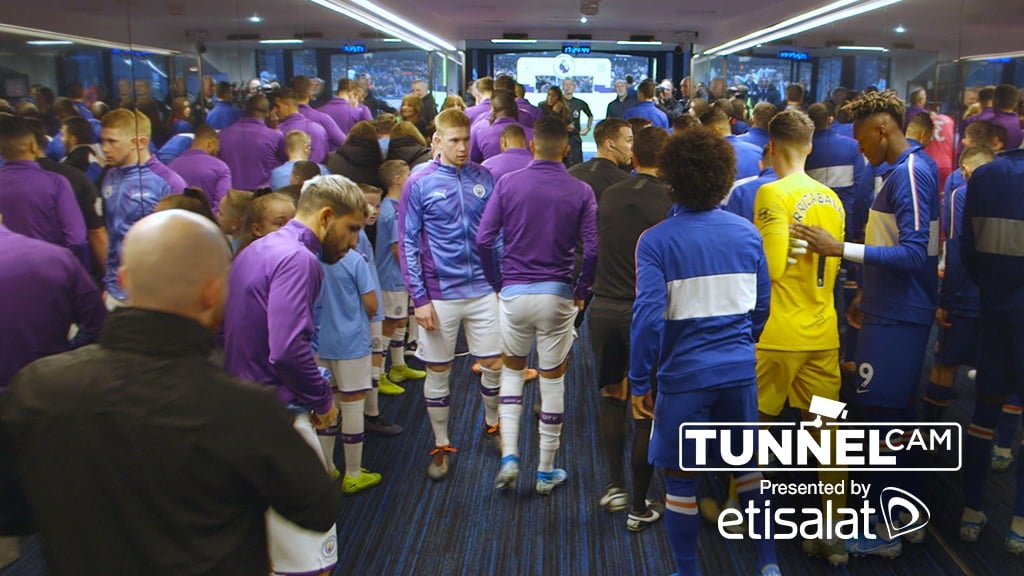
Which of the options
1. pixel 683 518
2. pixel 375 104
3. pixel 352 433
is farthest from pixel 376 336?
pixel 375 104

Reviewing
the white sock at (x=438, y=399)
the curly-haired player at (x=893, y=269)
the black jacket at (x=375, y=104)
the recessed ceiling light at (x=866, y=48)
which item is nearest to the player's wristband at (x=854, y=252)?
the curly-haired player at (x=893, y=269)

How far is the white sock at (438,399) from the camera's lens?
4.14 m

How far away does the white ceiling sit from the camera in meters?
3.64

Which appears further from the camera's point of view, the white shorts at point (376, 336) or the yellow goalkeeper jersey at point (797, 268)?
the white shorts at point (376, 336)

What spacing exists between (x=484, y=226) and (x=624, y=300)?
744 mm

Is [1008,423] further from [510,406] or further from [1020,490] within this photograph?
[510,406]

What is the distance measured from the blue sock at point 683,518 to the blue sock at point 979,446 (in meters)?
1.37

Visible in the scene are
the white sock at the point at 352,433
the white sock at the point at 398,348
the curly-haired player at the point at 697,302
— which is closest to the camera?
the curly-haired player at the point at 697,302

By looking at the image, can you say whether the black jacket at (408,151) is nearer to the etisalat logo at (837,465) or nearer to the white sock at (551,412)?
the white sock at (551,412)

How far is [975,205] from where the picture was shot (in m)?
3.38

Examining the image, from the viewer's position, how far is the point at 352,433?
3.97 m

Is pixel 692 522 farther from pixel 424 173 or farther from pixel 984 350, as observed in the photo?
pixel 424 173

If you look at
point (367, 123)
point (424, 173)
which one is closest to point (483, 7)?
point (367, 123)

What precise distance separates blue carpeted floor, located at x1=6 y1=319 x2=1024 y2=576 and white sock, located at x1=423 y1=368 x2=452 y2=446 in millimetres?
232
